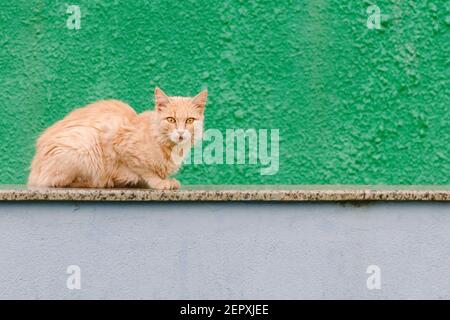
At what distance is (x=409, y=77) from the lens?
5574 millimetres

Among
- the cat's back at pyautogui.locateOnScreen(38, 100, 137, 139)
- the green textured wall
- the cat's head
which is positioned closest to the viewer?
the cat's head

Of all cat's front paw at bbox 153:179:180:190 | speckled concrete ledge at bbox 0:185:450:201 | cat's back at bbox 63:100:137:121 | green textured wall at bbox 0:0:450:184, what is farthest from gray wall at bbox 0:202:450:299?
green textured wall at bbox 0:0:450:184

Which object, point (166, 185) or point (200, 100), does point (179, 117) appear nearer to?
point (200, 100)

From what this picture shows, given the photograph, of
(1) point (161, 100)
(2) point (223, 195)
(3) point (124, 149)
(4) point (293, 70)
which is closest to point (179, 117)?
(1) point (161, 100)

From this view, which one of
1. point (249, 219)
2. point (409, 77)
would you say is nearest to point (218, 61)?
point (409, 77)

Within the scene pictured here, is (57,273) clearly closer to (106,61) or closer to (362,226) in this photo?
(362,226)

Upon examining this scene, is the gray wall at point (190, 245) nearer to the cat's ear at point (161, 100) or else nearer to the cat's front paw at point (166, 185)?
the cat's front paw at point (166, 185)

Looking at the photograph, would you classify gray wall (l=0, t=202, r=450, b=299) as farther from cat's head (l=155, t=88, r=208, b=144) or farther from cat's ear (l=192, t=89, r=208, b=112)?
cat's ear (l=192, t=89, r=208, b=112)

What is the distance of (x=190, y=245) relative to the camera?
4.03 meters

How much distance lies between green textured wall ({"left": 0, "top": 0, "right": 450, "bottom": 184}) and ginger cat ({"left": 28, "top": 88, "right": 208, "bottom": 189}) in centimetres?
100

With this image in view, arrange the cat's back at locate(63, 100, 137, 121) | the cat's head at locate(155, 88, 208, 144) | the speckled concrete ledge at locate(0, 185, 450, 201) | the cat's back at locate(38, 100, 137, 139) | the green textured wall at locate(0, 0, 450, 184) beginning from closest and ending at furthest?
the speckled concrete ledge at locate(0, 185, 450, 201) < the cat's head at locate(155, 88, 208, 144) < the cat's back at locate(38, 100, 137, 139) < the cat's back at locate(63, 100, 137, 121) < the green textured wall at locate(0, 0, 450, 184)

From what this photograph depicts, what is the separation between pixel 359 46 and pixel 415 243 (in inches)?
73.6

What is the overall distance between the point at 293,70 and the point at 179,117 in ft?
4.44

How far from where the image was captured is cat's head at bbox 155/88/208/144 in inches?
175
